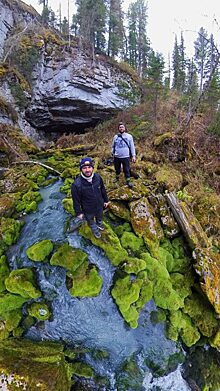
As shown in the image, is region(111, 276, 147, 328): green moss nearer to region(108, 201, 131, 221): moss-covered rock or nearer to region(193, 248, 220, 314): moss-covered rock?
region(193, 248, 220, 314): moss-covered rock

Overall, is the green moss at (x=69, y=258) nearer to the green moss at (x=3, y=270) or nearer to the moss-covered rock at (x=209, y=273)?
the green moss at (x=3, y=270)

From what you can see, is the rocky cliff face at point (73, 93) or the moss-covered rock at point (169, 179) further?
the rocky cliff face at point (73, 93)

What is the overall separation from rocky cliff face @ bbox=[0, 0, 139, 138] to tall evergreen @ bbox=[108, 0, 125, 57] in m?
5.46

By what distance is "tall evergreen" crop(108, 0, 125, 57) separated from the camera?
26734mm

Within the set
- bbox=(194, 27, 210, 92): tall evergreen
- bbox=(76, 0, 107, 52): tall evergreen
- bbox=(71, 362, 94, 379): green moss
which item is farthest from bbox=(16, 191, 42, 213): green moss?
bbox=(76, 0, 107, 52): tall evergreen

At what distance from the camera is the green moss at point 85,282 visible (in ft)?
16.7

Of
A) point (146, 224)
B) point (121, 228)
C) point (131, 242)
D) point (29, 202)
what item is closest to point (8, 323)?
point (131, 242)

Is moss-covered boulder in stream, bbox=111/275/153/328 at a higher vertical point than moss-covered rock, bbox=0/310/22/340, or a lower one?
higher

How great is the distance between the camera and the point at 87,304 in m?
5.20

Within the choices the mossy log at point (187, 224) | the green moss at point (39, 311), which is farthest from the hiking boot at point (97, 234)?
the mossy log at point (187, 224)

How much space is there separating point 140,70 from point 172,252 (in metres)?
29.6

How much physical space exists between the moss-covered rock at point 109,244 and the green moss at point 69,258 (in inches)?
16.8

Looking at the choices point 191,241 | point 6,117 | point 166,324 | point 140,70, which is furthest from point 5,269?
point 140,70

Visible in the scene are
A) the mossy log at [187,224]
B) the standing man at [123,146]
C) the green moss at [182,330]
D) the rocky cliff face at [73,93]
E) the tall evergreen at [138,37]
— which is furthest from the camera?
the tall evergreen at [138,37]
